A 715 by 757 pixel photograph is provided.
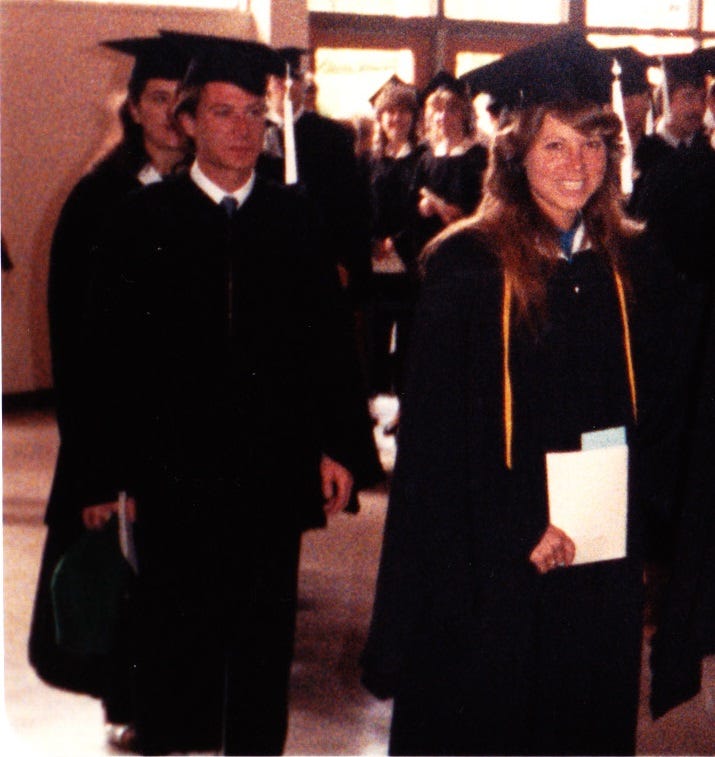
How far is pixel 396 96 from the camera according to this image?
382 inches

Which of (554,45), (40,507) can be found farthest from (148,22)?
(554,45)

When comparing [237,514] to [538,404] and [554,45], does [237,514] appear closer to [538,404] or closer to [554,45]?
[538,404]

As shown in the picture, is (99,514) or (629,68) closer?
(99,514)

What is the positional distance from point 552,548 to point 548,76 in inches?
37.8

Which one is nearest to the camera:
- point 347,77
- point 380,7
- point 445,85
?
point 445,85

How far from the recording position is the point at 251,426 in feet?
12.1

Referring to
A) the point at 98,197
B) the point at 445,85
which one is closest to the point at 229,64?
the point at 98,197

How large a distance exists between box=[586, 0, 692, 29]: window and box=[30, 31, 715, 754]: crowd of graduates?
9361mm

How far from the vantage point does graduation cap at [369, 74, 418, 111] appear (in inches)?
381

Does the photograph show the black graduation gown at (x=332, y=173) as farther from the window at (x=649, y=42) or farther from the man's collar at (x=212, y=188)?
the window at (x=649, y=42)

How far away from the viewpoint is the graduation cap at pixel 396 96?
968 centimetres

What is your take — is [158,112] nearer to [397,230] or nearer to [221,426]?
[221,426]

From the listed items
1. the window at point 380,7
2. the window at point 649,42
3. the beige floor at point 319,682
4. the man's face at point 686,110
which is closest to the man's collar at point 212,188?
the beige floor at point 319,682

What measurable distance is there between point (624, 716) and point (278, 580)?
3.14 feet
